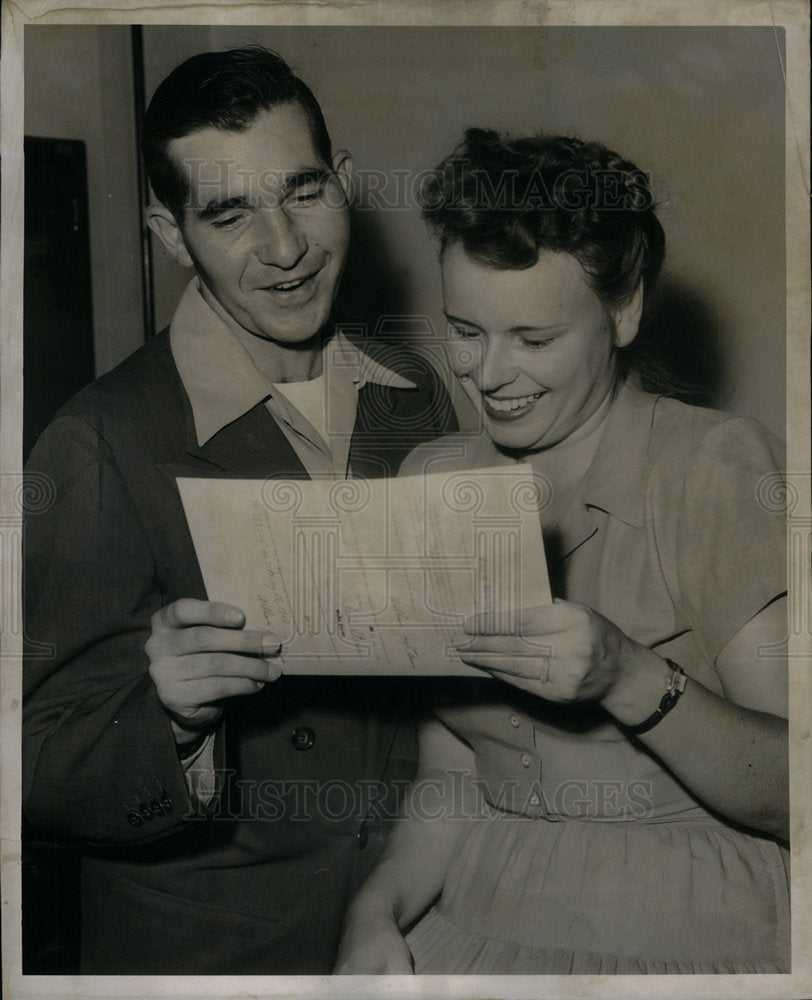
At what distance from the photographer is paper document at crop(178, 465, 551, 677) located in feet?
5.45

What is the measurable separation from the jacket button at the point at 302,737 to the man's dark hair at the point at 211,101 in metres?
0.83

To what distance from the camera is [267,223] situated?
5.45 ft

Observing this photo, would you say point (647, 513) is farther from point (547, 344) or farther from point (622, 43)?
point (622, 43)

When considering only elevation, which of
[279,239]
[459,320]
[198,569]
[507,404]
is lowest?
[198,569]

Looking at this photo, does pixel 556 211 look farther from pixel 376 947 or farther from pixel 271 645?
pixel 376 947

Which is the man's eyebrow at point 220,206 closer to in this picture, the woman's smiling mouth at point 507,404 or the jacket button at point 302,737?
the woman's smiling mouth at point 507,404

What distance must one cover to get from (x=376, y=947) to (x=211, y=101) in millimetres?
1349

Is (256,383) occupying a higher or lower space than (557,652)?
higher

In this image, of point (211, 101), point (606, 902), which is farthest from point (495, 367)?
point (606, 902)

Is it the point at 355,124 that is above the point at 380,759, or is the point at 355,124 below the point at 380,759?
above

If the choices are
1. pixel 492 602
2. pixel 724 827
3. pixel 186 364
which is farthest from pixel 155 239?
pixel 724 827

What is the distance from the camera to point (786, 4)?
173 centimetres

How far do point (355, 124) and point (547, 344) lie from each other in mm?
465

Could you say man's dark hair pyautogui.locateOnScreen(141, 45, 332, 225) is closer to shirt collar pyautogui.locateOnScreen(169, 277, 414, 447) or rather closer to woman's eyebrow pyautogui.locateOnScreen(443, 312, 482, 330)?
shirt collar pyautogui.locateOnScreen(169, 277, 414, 447)
